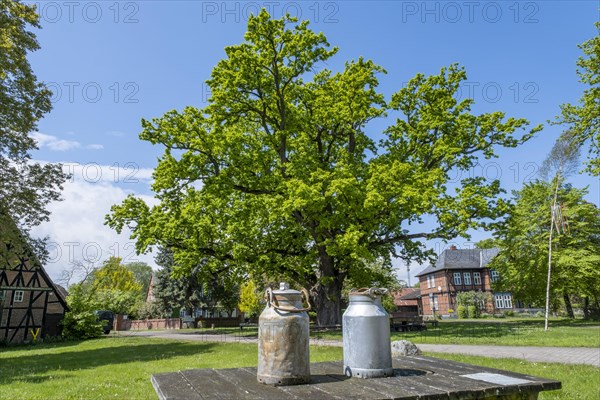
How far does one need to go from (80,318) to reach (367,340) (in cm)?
2782

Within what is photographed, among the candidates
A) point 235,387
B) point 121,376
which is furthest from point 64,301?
point 235,387

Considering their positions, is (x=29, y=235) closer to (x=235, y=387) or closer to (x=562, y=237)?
(x=235, y=387)

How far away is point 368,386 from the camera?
9.48 feet

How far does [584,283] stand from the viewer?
29.1 meters

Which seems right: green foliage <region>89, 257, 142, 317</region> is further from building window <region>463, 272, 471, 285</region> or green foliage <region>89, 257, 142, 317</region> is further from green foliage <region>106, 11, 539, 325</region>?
building window <region>463, 272, 471, 285</region>

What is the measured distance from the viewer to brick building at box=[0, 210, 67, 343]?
24.7m

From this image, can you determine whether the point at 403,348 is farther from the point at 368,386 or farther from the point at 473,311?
the point at 473,311

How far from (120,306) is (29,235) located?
Answer: 1303 inches

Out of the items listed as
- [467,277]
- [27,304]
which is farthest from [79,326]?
[467,277]

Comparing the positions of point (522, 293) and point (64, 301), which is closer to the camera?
point (64, 301)

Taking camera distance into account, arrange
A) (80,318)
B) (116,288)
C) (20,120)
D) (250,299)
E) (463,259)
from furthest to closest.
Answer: (463,259) < (116,288) < (250,299) < (80,318) < (20,120)

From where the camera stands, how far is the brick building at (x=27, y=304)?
24656 millimetres

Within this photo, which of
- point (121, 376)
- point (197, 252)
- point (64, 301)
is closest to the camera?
point (121, 376)

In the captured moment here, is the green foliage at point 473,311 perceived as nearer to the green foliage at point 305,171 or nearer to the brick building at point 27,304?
the green foliage at point 305,171
